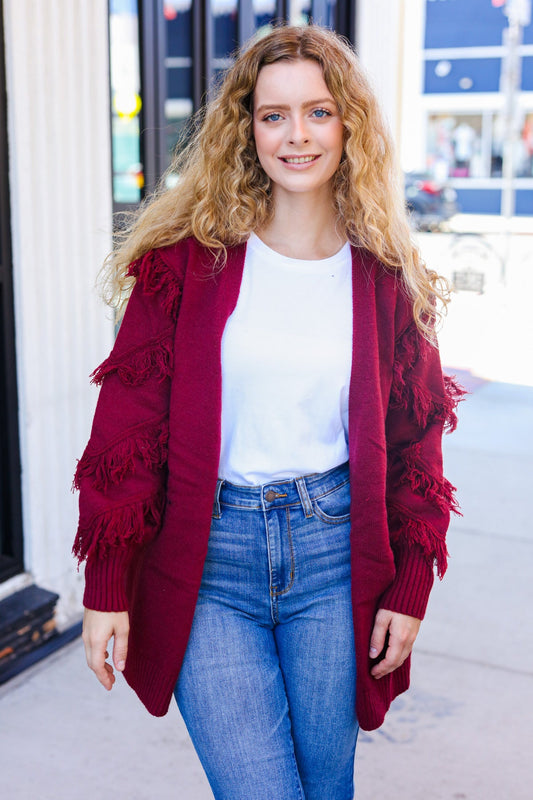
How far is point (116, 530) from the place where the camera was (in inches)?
68.6

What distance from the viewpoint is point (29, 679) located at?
343 cm

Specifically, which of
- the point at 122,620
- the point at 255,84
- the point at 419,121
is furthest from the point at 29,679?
the point at 419,121

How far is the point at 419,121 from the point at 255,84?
26.3 m

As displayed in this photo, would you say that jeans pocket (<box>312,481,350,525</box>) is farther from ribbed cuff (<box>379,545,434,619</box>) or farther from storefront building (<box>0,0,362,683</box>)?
storefront building (<box>0,0,362,683</box>)

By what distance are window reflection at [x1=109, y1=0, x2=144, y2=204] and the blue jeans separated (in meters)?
2.59

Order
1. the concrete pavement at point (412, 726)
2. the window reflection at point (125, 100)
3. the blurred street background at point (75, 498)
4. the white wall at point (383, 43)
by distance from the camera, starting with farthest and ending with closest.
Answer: the white wall at point (383, 43), the window reflection at point (125, 100), the blurred street background at point (75, 498), the concrete pavement at point (412, 726)

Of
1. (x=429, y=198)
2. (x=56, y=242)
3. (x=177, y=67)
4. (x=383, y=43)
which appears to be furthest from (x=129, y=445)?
(x=429, y=198)

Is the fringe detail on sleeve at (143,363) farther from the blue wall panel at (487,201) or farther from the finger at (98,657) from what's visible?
the blue wall panel at (487,201)

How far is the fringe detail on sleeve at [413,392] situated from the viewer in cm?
197

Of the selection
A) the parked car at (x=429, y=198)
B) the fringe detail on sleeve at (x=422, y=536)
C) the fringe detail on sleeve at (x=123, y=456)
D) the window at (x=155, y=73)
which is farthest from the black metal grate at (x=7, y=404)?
the parked car at (x=429, y=198)

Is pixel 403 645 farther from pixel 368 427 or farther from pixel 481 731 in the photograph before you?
pixel 481 731

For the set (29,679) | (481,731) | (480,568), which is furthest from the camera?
(480,568)

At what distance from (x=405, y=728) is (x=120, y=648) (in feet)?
5.66

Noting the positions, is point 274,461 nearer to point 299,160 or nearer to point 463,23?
point 299,160
